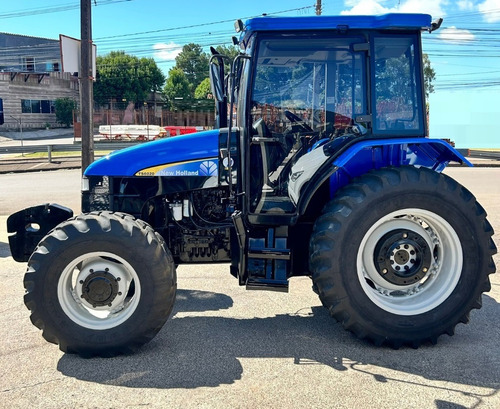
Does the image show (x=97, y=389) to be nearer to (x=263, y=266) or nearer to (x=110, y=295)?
(x=110, y=295)

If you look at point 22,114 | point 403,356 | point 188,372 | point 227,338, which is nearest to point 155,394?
point 188,372

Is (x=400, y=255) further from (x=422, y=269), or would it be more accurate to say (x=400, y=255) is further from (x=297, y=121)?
(x=297, y=121)

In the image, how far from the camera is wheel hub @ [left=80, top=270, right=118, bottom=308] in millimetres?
3686

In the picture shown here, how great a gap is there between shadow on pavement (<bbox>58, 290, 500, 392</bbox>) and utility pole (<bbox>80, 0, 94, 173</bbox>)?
5.50 metres

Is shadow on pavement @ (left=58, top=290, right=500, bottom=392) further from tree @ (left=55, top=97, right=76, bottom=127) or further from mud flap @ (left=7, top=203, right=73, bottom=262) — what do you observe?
tree @ (left=55, top=97, right=76, bottom=127)

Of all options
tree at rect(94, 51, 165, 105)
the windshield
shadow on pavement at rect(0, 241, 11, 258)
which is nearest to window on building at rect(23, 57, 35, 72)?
tree at rect(94, 51, 165, 105)

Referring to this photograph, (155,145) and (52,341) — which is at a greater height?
(155,145)

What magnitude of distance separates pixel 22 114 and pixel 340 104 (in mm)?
48691

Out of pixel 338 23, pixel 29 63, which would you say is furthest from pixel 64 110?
pixel 338 23

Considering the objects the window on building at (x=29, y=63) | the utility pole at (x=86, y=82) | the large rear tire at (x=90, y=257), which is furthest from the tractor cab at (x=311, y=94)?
the window on building at (x=29, y=63)

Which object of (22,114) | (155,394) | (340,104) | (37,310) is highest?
(22,114)

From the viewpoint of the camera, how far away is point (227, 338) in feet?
13.0

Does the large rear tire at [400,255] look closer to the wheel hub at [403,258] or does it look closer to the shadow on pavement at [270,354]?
the wheel hub at [403,258]

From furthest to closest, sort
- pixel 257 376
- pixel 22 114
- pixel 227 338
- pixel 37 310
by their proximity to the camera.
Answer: pixel 22 114, pixel 227 338, pixel 37 310, pixel 257 376
